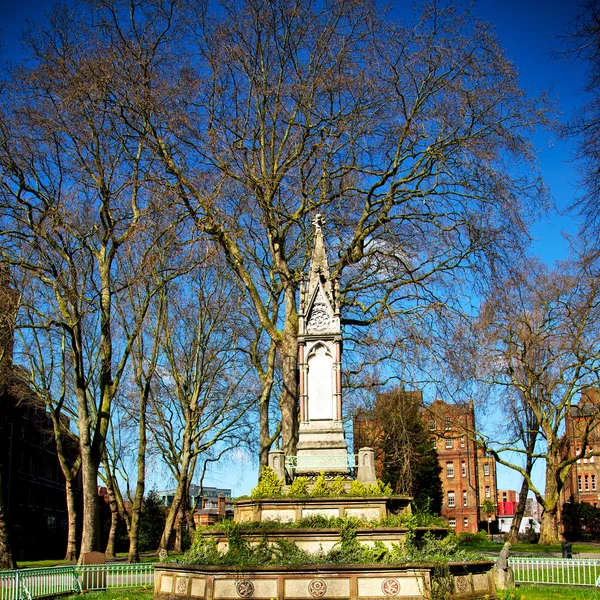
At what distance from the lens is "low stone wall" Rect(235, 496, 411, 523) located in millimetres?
15352

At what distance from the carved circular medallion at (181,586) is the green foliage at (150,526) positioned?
146 feet

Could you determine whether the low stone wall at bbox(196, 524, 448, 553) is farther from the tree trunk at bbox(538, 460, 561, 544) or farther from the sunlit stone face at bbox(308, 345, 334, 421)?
the tree trunk at bbox(538, 460, 561, 544)

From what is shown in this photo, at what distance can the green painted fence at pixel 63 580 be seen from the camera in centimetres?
1742

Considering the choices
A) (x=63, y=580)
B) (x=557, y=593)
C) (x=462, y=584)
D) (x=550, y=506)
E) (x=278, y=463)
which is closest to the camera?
(x=462, y=584)

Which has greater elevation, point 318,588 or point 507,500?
point 318,588

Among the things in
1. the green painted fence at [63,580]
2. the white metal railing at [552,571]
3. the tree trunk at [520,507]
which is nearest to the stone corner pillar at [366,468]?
the white metal railing at [552,571]

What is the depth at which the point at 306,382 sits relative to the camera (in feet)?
62.7

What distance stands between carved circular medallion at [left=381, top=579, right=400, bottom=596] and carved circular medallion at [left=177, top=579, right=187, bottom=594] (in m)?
3.55

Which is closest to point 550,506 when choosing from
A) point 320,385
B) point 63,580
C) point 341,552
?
point 320,385

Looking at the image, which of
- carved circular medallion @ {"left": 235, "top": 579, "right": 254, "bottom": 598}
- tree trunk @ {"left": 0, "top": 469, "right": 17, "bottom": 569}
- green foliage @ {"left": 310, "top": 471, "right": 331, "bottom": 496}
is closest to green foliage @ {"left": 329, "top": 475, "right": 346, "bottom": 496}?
green foliage @ {"left": 310, "top": 471, "right": 331, "bottom": 496}

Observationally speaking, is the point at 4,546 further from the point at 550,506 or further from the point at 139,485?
the point at 550,506

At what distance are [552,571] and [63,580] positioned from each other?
47.0 ft

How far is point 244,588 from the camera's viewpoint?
1188 cm

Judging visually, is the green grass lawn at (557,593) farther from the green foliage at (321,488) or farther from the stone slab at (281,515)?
the stone slab at (281,515)
